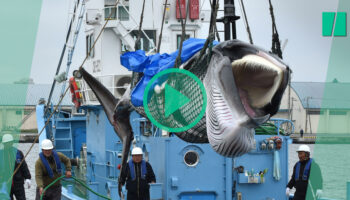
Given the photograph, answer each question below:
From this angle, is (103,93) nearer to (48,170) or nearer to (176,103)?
(176,103)

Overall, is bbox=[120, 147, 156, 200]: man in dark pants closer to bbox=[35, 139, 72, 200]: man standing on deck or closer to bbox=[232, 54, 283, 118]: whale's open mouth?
bbox=[35, 139, 72, 200]: man standing on deck

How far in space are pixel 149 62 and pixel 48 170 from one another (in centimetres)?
509

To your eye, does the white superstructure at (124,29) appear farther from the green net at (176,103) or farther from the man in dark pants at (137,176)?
the green net at (176,103)

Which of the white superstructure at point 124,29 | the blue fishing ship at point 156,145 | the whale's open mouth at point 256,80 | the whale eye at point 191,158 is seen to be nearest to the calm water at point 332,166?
the blue fishing ship at point 156,145

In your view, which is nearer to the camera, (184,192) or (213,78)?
(213,78)

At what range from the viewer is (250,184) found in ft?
40.5

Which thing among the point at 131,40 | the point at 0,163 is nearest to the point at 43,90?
the point at 131,40

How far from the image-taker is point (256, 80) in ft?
13.1

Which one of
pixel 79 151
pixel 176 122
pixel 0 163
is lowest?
pixel 79 151

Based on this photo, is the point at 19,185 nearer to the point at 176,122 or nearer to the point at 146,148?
the point at 146,148

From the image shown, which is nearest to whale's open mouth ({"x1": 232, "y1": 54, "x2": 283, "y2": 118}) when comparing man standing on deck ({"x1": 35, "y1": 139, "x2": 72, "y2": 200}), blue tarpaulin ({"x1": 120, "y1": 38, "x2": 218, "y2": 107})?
blue tarpaulin ({"x1": 120, "y1": 38, "x2": 218, "y2": 107})

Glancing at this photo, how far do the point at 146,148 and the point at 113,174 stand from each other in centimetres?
211

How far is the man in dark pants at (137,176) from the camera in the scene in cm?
1034

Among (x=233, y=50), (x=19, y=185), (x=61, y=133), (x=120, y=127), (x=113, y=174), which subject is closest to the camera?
(x=233, y=50)
